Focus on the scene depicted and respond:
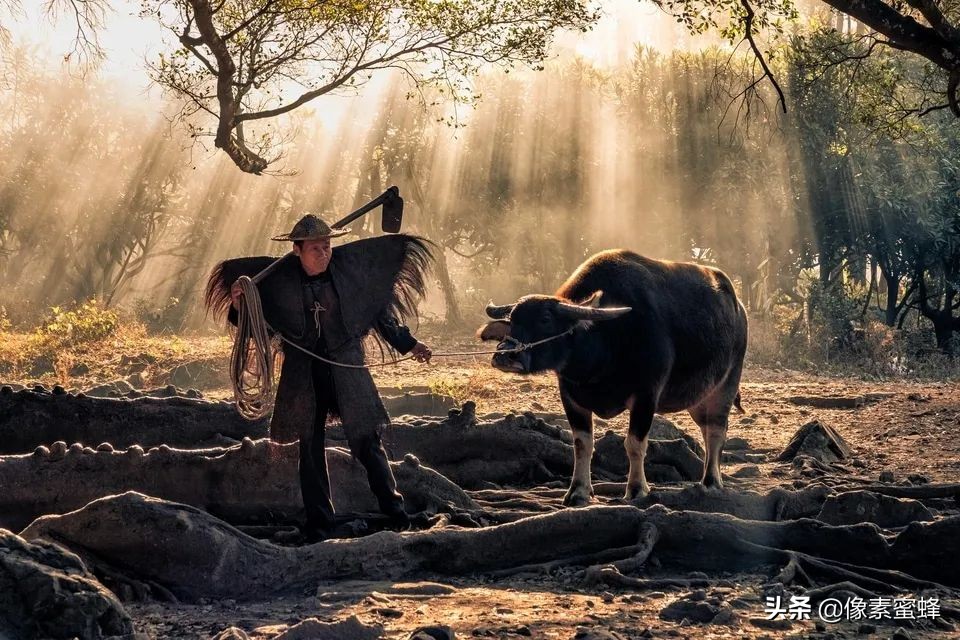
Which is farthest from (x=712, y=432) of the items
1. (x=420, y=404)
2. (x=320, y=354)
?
(x=420, y=404)

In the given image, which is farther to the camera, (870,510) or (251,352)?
(870,510)

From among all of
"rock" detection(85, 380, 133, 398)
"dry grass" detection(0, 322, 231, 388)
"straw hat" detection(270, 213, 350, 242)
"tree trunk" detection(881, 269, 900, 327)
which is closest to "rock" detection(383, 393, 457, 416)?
"rock" detection(85, 380, 133, 398)

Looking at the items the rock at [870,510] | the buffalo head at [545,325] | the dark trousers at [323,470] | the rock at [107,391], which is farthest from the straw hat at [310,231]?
the rock at [107,391]

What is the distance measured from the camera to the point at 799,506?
27.0 feet

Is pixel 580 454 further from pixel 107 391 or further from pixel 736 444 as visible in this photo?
pixel 107 391

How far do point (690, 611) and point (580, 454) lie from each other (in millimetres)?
3608

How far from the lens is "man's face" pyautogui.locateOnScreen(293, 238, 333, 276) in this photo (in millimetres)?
7367

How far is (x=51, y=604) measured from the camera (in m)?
4.74

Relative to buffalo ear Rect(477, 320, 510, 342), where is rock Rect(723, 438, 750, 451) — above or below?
below

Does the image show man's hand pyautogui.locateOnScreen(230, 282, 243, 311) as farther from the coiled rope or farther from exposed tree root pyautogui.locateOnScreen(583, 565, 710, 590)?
exposed tree root pyautogui.locateOnScreen(583, 565, 710, 590)

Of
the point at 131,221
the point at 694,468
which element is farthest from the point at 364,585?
the point at 131,221

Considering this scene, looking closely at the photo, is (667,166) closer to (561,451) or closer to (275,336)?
(561,451)

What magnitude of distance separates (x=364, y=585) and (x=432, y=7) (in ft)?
39.3

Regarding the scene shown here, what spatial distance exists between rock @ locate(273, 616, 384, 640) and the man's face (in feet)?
9.80
